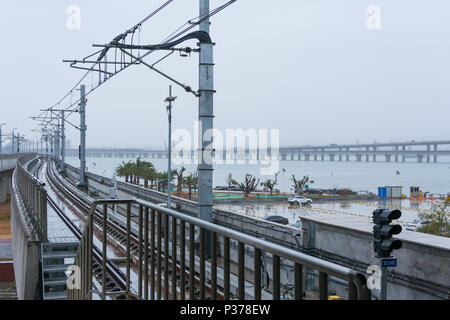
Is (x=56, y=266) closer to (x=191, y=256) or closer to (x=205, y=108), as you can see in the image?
(x=205, y=108)

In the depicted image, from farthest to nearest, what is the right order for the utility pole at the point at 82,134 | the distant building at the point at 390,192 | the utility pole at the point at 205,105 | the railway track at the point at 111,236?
the distant building at the point at 390,192 < the utility pole at the point at 82,134 < the utility pole at the point at 205,105 < the railway track at the point at 111,236

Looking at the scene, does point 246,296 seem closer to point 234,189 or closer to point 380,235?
point 380,235

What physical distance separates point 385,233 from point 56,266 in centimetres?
665

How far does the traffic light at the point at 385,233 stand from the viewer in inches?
368

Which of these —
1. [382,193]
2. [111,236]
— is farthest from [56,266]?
[382,193]

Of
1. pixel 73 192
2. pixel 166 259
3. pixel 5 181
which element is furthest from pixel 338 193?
pixel 166 259

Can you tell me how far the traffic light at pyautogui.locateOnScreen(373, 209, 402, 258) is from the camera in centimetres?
936

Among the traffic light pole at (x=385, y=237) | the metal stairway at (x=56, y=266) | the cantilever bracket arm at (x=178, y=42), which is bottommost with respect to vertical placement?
the metal stairway at (x=56, y=266)

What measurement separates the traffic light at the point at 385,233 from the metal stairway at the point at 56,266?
6.02 metres

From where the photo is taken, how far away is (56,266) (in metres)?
9.93

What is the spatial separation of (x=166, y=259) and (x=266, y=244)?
198 centimetres

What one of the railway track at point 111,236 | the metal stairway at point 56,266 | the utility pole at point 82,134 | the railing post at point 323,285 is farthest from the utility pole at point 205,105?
the utility pole at point 82,134

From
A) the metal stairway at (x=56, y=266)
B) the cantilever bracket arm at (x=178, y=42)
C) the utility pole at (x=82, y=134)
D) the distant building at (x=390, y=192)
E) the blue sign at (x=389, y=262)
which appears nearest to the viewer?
the metal stairway at (x=56, y=266)

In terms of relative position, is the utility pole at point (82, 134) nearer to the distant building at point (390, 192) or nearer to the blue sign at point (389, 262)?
the blue sign at point (389, 262)
